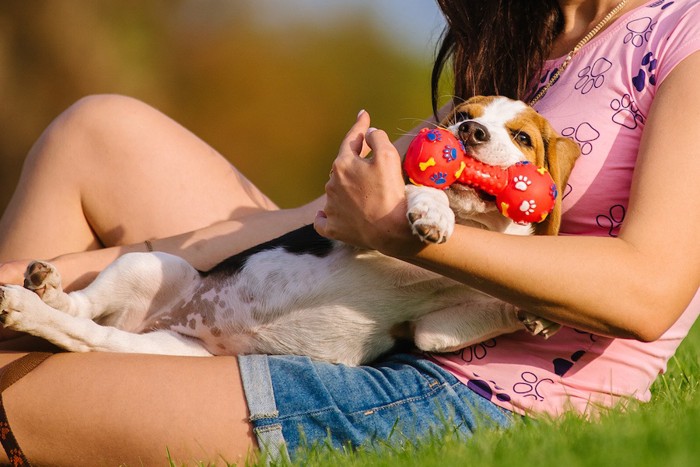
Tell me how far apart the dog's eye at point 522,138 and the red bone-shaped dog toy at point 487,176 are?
0.48ft

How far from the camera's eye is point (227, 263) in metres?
3.67

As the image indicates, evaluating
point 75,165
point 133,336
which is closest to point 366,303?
point 133,336

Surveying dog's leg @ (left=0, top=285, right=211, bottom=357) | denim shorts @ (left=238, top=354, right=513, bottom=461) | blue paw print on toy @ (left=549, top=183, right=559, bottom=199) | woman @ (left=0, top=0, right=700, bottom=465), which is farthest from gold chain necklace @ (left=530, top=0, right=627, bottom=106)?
dog's leg @ (left=0, top=285, right=211, bottom=357)

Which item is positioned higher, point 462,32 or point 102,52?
point 462,32

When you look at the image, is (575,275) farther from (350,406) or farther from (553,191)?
(350,406)

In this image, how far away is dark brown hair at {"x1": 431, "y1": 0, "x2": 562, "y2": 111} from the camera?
142 inches

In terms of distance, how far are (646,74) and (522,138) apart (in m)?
0.46

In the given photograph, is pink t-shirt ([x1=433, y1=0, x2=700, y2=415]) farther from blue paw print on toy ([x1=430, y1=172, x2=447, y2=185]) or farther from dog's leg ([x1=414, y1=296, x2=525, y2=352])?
blue paw print on toy ([x1=430, y1=172, x2=447, y2=185])

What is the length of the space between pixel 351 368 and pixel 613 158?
1119mm

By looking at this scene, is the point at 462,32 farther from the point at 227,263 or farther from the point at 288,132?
the point at 288,132

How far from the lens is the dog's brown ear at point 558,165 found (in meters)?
2.95

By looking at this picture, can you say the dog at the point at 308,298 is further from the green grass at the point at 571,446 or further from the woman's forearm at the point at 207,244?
the green grass at the point at 571,446

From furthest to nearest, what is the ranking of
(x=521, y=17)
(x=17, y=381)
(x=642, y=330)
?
(x=521, y=17) → (x=17, y=381) → (x=642, y=330)

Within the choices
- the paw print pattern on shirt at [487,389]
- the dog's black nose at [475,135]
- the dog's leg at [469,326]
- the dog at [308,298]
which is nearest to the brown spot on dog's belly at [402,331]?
the dog at [308,298]
